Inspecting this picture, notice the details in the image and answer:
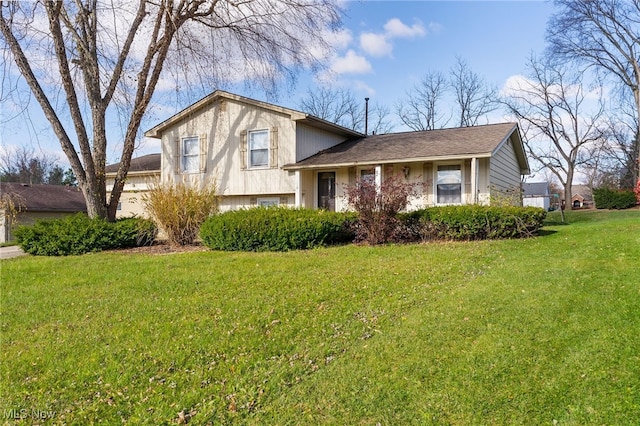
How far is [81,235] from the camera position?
464 inches

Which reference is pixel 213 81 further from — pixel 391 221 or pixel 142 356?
pixel 142 356

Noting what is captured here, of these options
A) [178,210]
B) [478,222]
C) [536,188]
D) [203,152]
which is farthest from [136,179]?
[536,188]

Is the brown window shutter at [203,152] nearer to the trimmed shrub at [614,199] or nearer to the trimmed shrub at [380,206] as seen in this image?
the trimmed shrub at [380,206]

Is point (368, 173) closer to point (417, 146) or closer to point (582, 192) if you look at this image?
point (417, 146)

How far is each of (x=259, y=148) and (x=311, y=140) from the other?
6.34 feet

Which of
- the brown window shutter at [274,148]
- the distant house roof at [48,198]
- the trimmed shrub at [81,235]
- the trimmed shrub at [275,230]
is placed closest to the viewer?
the trimmed shrub at [275,230]

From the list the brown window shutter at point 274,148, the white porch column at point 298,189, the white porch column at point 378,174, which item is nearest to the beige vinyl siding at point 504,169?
the white porch column at point 378,174

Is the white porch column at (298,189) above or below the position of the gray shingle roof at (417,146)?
below

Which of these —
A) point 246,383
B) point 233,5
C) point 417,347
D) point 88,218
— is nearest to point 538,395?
point 417,347

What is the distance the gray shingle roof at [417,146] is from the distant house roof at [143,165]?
27.4 feet

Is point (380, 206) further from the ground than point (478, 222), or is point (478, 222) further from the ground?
point (380, 206)

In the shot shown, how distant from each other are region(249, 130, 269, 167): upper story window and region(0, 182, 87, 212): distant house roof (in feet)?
55.2

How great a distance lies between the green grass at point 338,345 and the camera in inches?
131

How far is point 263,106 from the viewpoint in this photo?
15336 mm
